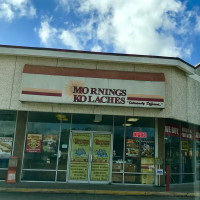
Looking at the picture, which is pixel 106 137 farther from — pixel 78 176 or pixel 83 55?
pixel 83 55

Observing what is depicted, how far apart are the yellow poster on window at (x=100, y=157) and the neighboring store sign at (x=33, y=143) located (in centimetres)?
301

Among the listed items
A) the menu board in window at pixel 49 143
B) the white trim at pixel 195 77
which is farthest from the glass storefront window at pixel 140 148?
the menu board in window at pixel 49 143

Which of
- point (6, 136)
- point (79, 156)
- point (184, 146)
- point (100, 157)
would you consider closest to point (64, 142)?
point (79, 156)

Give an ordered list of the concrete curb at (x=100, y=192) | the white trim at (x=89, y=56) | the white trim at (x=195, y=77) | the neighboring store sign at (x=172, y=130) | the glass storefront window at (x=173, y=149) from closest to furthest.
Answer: the concrete curb at (x=100, y=192) < the white trim at (x=89, y=56) < the glass storefront window at (x=173, y=149) < the neighboring store sign at (x=172, y=130) < the white trim at (x=195, y=77)

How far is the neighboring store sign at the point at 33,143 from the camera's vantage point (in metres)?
12.2

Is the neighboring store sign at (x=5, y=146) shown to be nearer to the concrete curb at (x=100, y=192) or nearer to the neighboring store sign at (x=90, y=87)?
the concrete curb at (x=100, y=192)

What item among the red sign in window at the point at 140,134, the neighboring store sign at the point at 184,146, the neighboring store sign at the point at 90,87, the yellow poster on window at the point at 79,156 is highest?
the neighboring store sign at the point at 90,87

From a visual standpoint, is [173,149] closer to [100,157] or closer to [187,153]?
[187,153]

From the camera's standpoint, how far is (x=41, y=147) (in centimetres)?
1226

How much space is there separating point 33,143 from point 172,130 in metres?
8.00

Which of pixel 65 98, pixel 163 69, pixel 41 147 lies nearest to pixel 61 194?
pixel 41 147

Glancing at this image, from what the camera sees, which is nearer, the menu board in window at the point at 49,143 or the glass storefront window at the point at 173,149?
the menu board in window at the point at 49,143

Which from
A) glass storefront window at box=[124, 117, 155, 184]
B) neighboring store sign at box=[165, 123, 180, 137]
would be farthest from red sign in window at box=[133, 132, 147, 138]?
neighboring store sign at box=[165, 123, 180, 137]

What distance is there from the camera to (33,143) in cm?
1225
